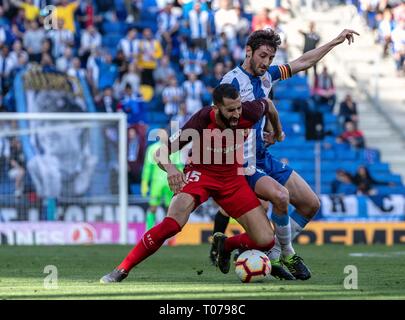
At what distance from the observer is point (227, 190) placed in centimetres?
1121

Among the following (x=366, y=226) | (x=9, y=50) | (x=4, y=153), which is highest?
(x=9, y=50)

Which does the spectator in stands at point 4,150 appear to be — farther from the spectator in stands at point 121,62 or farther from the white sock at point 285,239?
the white sock at point 285,239

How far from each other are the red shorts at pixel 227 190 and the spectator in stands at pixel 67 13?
49.3 feet

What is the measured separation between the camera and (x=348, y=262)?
48.7ft

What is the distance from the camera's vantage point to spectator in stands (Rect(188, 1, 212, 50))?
26.7m

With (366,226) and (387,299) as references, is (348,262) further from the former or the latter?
(366,226)

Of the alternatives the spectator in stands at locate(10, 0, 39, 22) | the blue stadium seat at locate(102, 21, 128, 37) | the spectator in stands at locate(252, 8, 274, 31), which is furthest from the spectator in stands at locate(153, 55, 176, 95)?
the spectator in stands at locate(10, 0, 39, 22)

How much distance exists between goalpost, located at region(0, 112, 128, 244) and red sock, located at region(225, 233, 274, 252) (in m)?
9.45

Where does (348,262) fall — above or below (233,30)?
below

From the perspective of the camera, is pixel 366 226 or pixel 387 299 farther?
pixel 366 226

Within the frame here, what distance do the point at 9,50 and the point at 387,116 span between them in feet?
29.4

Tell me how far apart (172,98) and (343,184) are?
4.03m

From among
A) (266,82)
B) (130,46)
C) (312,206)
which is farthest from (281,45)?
(312,206)
